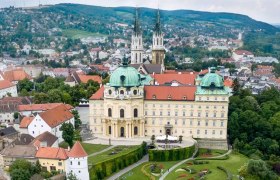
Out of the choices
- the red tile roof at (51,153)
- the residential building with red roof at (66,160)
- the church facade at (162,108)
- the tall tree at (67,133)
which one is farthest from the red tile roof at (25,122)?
the church facade at (162,108)

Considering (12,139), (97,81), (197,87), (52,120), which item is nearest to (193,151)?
(197,87)

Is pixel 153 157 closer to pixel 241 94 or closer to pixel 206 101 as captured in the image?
pixel 206 101

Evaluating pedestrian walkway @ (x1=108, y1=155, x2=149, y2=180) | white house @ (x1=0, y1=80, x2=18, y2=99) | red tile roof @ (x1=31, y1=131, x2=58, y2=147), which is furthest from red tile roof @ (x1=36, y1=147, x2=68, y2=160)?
white house @ (x1=0, y1=80, x2=18, y2=99)

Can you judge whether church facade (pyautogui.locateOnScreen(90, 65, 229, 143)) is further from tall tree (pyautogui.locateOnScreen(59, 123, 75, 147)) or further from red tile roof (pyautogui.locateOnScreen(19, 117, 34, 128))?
red tile roof (pyautogui.locateOnScreen(19, 117, 34, 128))

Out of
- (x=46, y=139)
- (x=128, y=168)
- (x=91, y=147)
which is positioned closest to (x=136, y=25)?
(x=91, y=147)

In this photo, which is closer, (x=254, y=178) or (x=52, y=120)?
(x=254, y=178)

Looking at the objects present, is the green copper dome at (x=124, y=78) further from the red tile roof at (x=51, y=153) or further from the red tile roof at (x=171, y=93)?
the red tile roof at (x=51, y=153)
